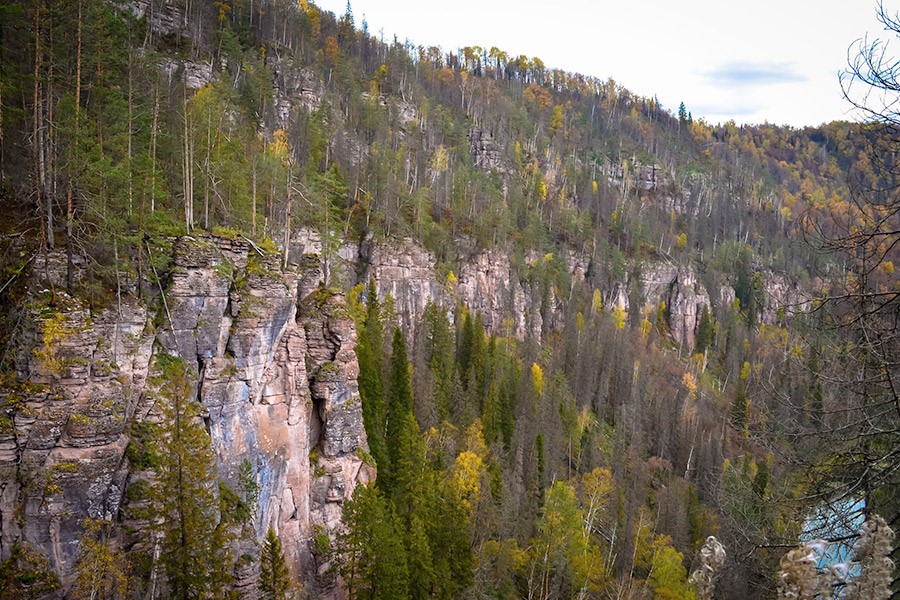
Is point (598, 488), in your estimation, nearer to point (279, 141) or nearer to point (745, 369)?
point (279, 141)

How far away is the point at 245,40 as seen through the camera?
233 feet

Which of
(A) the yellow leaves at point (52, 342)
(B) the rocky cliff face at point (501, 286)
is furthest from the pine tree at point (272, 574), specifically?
(B) the rocky cliff face at point (501, 286)

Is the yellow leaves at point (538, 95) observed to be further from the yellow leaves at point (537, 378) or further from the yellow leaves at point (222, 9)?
the yellow leaves at point (537, 378)

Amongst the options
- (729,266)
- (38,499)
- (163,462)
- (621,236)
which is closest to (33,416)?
(38,499)

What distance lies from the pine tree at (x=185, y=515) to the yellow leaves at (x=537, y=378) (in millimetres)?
42983

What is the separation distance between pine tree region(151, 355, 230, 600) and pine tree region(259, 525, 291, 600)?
246cm

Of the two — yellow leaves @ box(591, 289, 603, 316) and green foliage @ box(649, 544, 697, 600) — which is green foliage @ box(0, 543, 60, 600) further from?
yellow leaves @ box(591, 289, 603, 316)

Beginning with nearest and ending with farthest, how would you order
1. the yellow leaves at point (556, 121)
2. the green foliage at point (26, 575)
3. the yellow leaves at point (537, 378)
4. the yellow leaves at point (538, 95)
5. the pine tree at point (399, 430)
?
the green foliage at point (26, 575) < the pine tree at point (399, 430) < the yellow leaves at point (537, 378) < the yellow leaves at point (556, 121) < the yellow leaves at point (538, 95)

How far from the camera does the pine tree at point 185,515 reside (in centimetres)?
1511

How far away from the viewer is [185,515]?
50.2ft

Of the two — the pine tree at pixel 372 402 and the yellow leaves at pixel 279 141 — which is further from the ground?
the yellow leaves at pixel 279 141

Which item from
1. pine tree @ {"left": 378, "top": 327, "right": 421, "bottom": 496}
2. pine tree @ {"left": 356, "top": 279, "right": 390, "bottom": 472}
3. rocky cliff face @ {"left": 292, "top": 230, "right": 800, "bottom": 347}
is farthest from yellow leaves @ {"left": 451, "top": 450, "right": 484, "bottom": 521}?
rocky cliff face @ {"left": 292, "top": 230, "right": 800, "bottom": 347}

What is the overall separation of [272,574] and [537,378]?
45107mm

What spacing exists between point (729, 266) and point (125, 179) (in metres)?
115
